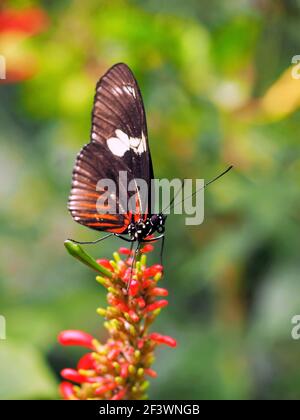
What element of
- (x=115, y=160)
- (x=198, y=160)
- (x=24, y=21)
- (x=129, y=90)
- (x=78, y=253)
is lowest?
(x=78, y=253)

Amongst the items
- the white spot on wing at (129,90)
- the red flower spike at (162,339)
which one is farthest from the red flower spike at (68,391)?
the white spot on wing at (129,90)

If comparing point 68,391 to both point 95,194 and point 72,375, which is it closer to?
point 72,375

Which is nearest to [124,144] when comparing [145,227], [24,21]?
[145,227]

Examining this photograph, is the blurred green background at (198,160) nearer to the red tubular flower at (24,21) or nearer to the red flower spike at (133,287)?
the red tubular flower at (24,21)

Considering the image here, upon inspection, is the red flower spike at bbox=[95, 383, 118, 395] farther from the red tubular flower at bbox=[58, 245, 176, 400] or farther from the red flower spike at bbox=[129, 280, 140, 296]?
the red flower spike at bbox=[129, 280, 140, 296]

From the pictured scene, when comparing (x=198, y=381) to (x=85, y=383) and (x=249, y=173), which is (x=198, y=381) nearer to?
(x=249, y=173)

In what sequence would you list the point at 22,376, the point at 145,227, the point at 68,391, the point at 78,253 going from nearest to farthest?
1. the point at 78,253
2. the point at 68,391
3. the point at 145,227
4. the point at 22,376

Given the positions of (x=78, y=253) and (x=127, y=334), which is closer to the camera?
(x=78, y=253)
